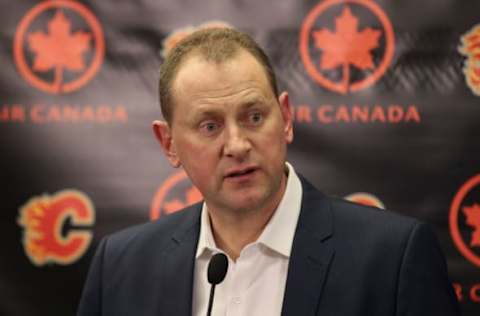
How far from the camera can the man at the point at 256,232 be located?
5.40 feet

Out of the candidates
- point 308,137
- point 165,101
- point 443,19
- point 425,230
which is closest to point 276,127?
point 165,101

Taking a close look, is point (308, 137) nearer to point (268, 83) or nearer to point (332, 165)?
point (332, 165)

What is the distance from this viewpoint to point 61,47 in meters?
2.56

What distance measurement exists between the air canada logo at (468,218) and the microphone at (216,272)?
3.91ft

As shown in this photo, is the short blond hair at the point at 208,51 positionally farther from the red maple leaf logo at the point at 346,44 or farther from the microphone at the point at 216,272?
the red maple leaf logo at the point at 346,44

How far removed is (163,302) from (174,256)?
0.14 metres

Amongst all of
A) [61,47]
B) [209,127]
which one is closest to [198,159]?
[209,127]

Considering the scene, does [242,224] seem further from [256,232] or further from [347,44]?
[347,44]

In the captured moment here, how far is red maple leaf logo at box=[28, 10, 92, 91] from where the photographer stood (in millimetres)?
2564

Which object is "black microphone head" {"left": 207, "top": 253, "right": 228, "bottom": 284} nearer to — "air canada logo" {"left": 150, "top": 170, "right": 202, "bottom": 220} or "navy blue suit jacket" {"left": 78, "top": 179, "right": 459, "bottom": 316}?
"navy blue suit jacket" {"left": 78, "top": 179, "right": 459, "bottom": 316}

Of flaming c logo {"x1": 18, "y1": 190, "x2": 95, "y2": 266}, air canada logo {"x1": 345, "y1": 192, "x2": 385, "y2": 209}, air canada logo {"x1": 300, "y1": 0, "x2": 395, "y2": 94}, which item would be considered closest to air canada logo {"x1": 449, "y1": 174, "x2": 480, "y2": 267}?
air canada logo {"x1": 345, "y1": 192, "x2": 385, "y2": 209}

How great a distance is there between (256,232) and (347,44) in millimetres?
943

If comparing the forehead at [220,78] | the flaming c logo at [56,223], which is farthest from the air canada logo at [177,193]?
the forehead at [220,78]

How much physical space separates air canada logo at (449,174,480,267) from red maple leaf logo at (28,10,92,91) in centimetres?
145
